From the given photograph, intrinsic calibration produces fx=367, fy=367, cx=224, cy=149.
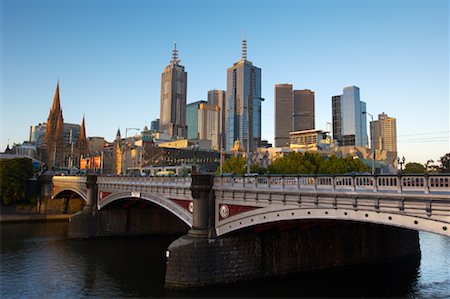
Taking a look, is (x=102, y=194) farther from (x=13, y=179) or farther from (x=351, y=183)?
(x=351, y=183)

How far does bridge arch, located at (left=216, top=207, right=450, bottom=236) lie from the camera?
16.8 meters

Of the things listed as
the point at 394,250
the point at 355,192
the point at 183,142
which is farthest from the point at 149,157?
the point at 355,192

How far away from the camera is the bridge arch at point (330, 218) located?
1685 cm

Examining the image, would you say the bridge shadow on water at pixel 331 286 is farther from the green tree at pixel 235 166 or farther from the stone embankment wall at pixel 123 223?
the green tree at pixel 235 166

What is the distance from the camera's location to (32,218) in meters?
70.7

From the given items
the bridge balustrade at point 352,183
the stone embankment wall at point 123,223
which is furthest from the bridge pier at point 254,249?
the stone embankment wall at point 123,223

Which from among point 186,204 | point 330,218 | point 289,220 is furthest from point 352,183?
point 186,204

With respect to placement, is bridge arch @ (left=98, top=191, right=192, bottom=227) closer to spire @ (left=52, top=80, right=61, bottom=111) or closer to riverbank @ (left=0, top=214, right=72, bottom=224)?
riverbank @ (left=0, top=214, right=72, bottom=224)

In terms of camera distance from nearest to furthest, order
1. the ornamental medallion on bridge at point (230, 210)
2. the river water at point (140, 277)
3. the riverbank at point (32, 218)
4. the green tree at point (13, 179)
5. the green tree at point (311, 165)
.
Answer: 1. the ornamental medallion on bridge at point (230, 210)
2. the river water at point (140, 277)
3. the riverbank at point (32, 218)
4. the green tree at point (13, 179)
5. the green tree at point (311, 165)

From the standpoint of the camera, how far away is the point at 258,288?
1109 inches

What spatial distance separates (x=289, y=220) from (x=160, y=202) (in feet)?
56.7

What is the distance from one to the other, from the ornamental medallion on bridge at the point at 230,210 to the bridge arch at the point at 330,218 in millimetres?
372

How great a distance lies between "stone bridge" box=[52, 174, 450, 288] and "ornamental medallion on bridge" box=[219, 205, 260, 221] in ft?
0.24

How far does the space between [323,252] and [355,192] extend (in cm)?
1639
